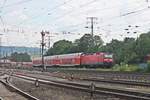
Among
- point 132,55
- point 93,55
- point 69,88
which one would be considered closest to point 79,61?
point 93,55

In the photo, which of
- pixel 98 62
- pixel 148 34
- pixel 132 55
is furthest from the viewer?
pixel 148 34

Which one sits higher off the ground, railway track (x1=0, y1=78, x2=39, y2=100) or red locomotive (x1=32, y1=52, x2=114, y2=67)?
red locomotive (x1=32, y1=52, x2=114, y2=67)

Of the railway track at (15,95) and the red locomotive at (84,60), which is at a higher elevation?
the red locomotive at (84,60)

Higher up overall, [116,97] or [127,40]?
[127,40]

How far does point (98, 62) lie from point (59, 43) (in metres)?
98.8

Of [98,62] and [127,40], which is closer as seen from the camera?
[98,62]

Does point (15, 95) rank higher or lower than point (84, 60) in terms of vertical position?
lower

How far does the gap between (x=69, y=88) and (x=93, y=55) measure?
137 ft

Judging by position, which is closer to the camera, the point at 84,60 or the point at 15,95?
the point at 15,95

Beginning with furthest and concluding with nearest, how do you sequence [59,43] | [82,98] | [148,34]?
[59,43]
[148,34]
[82,98]

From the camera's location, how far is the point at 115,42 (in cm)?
13838

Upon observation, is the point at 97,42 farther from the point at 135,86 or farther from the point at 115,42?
the point at 135,86

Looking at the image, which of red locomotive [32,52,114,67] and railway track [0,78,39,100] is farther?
red locomotive [32,52,114,67]

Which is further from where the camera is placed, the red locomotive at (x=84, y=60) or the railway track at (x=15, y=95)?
the red locomotive at (x=84, y=60)
